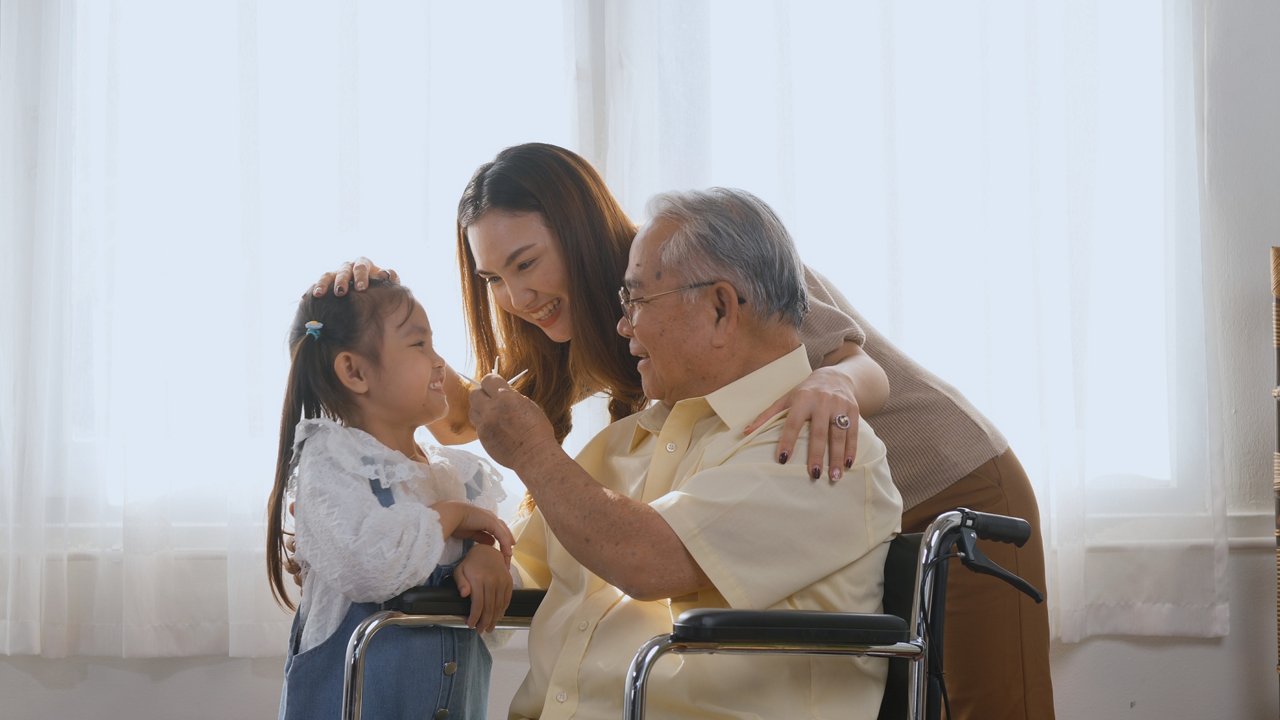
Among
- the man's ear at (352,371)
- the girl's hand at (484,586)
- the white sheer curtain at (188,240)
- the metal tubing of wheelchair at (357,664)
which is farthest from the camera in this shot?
the white sheer curtain at (188,240)

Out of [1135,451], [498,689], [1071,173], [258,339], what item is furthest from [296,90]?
[1135,451]

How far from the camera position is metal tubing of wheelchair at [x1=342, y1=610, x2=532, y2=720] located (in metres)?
1.47

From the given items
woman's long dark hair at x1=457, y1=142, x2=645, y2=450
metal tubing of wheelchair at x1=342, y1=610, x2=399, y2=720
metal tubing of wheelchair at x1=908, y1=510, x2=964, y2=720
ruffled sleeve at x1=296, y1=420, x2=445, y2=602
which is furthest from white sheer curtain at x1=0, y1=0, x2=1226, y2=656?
metal tubing of wheelchair at x1=908, y1=510, x2=964, y2=720

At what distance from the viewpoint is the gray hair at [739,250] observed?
1524mm

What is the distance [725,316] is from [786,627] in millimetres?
484

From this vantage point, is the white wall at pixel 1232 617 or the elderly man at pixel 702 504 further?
the white wall at pixel 1232 617

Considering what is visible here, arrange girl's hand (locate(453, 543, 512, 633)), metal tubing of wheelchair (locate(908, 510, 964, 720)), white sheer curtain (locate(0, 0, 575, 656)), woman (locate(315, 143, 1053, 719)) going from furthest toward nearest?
white sheer curtain (locate(0, 0, 575, 656)), woman (locate(315, 143, 1053, 719)), girl's hand (locate(453, 543, 512, 633)), metal tubing of wheelchair (locate(908, 510, 964, 720))

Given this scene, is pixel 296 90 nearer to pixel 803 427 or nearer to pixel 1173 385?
pixel 803 427

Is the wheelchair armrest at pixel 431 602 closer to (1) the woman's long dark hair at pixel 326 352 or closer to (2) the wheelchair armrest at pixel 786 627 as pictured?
(1) the woman's long dark hair at pixel 326 352

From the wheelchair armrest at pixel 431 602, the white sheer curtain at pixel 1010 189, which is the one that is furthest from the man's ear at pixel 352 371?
the white sheer curtain at pixel 1010 189

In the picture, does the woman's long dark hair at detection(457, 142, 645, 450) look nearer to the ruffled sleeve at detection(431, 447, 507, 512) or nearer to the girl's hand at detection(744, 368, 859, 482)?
the ruffled sleeve at detection(431, 447, 507, 512)

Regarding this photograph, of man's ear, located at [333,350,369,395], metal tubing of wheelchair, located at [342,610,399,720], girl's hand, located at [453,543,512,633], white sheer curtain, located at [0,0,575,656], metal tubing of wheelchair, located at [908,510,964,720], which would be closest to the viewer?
metal tubing of wheelchair, located at [908,510,964,720]

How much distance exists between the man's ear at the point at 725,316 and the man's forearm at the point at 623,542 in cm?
28

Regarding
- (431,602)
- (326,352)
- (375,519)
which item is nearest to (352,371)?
(326,352)
